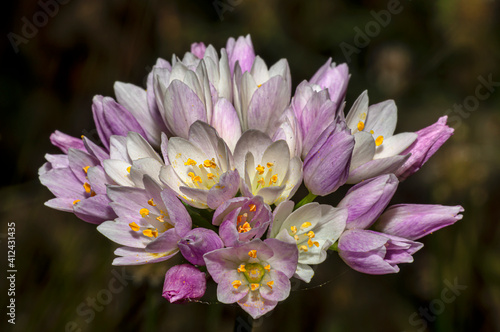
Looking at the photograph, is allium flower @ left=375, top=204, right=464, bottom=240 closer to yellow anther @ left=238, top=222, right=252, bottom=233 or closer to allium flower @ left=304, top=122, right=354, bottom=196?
allium flower @ left=304, top=122, right=354, bottom=196

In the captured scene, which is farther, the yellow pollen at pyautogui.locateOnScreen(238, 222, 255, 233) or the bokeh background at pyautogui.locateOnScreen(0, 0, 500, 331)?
the bokeh background at pyautogui.locateOnScreen(0, 0, 500, 331)

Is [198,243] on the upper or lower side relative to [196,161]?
lower

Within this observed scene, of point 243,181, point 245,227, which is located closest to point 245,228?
point 245,227

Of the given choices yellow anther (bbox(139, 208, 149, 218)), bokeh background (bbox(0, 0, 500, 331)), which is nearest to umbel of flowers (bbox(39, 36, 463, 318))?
yellow anther (bbox(139, 208, 149, 218))

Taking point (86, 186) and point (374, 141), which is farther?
point (86, 186)

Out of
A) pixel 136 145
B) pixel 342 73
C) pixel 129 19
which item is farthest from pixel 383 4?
pixel 136 145

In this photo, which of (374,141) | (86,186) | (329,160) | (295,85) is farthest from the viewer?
(295,85)

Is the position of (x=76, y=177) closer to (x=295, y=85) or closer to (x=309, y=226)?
(x=309, y=226)
